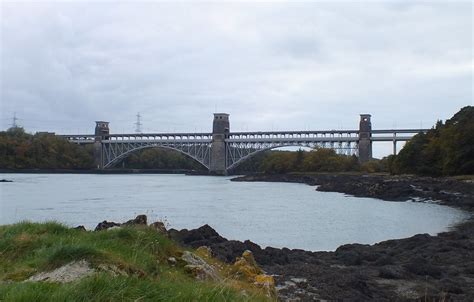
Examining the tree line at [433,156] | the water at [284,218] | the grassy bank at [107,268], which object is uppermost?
the tree line at [433,156]

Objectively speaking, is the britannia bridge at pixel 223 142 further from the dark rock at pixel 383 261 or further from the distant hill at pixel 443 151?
the dark rock at pixel 383 261

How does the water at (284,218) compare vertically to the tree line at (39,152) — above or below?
below

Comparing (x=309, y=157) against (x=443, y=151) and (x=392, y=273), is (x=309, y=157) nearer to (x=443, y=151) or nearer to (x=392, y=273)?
(x=443, y=151)

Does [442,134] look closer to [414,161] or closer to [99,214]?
[414,161]

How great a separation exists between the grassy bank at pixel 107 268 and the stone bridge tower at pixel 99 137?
377 ft

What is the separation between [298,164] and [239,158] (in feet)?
38.4

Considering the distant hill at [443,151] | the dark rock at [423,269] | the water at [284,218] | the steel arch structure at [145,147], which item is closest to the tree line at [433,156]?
the distant hill at [443,151]

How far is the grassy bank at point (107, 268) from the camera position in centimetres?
409

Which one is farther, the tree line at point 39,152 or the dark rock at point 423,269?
the tree line at point 39,152

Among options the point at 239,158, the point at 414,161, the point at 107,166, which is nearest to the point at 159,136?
the point at 107,166

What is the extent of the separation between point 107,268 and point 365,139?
321 ft

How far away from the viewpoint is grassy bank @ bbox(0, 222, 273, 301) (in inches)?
161

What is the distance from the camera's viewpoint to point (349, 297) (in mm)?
10125

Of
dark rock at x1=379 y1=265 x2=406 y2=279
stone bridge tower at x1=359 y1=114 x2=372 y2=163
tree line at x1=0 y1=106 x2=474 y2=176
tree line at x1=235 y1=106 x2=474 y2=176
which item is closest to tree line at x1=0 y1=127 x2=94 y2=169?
tree line at x1=0 y1=106 x2=474 y2=176
